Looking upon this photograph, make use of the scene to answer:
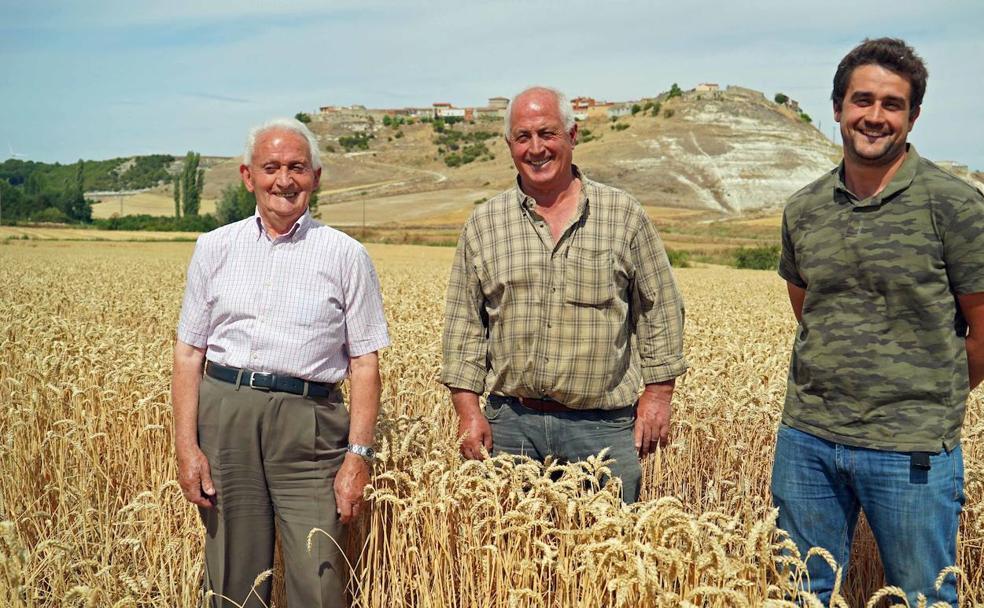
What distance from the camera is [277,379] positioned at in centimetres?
352

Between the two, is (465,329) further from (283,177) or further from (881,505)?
(881,505)

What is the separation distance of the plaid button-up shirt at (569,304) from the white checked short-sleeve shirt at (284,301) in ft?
1.90

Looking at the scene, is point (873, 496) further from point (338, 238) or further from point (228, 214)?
point (228, 214)

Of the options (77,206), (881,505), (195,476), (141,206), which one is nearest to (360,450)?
(195,476)

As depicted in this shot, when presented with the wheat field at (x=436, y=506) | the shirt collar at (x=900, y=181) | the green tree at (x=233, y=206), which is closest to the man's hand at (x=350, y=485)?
the wheat field at (x=436, y=506)

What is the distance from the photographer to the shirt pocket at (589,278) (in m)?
3.82

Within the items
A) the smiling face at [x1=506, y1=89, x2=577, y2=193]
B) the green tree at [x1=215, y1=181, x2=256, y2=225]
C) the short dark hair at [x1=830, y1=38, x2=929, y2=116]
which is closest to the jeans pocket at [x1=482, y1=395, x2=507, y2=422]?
the smiling face at [x1=506, y1=89, x2=577, y2=193]

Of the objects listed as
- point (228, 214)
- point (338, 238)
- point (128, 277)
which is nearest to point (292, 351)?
point (338, 238)

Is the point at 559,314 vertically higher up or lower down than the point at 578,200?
lower down

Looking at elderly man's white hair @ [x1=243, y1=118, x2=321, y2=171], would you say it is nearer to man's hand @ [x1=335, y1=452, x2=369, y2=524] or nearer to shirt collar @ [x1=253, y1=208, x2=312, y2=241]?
shirt collar @ [x1=253, y1=208, x2=312, y2=241]

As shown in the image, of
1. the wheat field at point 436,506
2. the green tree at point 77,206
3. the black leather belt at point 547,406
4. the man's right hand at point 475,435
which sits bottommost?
the wheat field at point 436,506

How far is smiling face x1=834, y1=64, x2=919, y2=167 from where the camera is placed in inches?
120

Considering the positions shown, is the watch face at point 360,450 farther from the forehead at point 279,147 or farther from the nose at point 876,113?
the nose at point 876,113

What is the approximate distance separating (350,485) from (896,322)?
225cm
